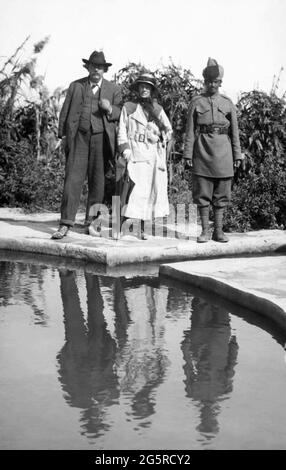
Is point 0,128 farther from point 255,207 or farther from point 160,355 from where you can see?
point 160,355

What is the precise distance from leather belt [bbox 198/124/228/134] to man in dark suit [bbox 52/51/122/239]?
2.86 ft

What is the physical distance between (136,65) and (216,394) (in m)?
7.95

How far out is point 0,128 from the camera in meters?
11.8

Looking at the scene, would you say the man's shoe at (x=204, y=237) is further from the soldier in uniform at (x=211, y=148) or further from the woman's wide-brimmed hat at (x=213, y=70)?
the woman's wide-brimmed hat at (x=213, y=70)

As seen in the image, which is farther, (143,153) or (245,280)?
(143,153)

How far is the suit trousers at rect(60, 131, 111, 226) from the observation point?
8.82m

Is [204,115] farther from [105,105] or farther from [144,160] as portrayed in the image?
[105,105]

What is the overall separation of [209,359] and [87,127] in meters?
4.70

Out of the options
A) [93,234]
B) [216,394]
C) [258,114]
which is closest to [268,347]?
[216,394]

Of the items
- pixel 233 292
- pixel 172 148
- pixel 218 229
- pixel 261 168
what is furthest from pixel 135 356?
pixel 172 148

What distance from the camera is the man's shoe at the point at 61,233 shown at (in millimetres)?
8508

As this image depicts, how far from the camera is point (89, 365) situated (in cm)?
438

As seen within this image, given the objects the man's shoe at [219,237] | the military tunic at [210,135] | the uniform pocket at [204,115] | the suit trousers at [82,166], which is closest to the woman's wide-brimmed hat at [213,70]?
the military tunic at [210,135]

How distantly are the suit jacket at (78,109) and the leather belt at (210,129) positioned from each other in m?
0.87
